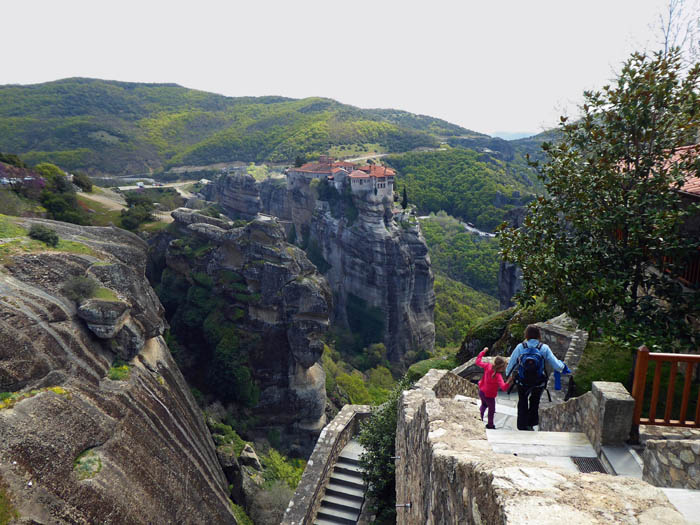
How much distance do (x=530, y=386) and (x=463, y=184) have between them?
263 feet

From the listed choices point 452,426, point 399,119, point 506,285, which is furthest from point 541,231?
point 399,119

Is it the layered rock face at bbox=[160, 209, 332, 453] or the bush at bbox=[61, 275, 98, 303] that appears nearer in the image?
the bush at bbox=[61, 275, 98, 303]

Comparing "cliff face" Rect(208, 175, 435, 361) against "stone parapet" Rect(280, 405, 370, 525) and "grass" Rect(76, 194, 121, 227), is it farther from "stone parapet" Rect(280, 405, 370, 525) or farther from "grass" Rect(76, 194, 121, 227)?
A: "stone parapet" Rect(280, 405, 370, 525)

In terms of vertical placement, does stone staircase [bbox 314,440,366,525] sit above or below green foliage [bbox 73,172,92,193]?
below

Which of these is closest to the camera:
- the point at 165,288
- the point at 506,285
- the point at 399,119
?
the point at 165,288

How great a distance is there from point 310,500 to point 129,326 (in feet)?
30.8

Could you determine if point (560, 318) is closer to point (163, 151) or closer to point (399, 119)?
point (163, 151)

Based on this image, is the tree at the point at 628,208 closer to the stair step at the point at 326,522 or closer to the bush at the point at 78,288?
the stair step at the point at 326,522

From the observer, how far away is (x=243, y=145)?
108438mm

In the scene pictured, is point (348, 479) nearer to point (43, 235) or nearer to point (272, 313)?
point (43, 235)

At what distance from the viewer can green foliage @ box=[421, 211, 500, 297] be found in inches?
2576

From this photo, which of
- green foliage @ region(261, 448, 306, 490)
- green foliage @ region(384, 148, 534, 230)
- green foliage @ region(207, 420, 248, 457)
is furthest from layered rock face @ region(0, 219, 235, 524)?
green foliage @ region(384, 148, 534, 230)

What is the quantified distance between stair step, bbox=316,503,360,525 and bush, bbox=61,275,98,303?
10.6 meters

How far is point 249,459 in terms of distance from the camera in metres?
22.8
